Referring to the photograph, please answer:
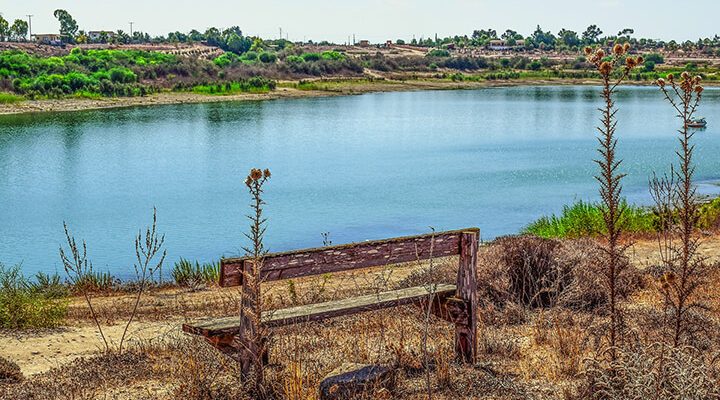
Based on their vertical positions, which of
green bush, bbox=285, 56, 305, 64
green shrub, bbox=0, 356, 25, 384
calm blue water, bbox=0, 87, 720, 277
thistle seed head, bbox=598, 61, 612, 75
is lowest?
calm blue water, bbox=0, 87, 720, 277

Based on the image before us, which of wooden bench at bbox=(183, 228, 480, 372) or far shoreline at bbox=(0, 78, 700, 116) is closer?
wooden bench at bbox=(183, 228, 480, 372)

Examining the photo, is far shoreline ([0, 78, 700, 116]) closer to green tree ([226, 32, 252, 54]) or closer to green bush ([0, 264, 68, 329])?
green bush ([0, 264, 68, 329])

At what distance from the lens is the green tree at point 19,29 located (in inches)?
5505

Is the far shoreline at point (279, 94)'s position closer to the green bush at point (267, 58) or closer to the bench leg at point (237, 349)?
the green bush at point (267, 58)

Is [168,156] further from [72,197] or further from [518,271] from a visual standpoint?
[518,271]

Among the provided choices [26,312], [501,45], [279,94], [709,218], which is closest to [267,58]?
[279,94]

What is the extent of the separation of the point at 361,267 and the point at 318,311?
48cm

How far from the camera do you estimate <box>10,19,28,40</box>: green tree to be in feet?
459

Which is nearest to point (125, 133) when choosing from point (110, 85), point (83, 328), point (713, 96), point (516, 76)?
point (110, 85)

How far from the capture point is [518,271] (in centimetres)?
955

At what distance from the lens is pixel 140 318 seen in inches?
388

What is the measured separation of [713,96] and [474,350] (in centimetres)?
6949

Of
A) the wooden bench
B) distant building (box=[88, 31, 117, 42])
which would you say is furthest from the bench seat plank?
distant building (box=[88, 31, 117, 42])

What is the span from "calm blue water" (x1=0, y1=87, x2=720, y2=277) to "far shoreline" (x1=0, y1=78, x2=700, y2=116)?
114 inches
